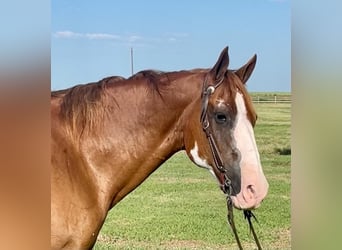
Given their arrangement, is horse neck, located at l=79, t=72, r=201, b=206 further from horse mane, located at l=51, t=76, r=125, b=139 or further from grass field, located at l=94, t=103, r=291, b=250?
grass field, located at l=94, t=103, r=291, b=250

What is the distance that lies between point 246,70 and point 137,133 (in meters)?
0.44

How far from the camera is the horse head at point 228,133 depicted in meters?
1.47

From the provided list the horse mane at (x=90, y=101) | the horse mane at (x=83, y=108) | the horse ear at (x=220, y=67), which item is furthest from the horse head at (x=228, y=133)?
the horse mane at (x=83, y=108)

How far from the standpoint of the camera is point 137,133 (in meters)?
1.56

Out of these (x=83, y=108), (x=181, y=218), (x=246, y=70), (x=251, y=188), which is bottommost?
(x=181, y=218)

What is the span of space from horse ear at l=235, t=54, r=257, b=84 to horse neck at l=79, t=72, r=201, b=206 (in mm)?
157

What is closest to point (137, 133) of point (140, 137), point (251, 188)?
point (140, 137)

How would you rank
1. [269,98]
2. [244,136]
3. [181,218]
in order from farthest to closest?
[181,218]
[269,98]
[244,136]

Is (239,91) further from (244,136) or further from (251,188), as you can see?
(251,188)

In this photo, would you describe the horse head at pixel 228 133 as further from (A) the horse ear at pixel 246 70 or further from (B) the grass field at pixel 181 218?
(B) the grass field at pixel 181 218

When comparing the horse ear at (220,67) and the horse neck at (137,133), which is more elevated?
the horse ear at (220,67)

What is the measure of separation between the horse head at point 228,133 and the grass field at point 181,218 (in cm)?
25

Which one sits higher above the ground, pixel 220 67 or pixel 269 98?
pixel 220 67
